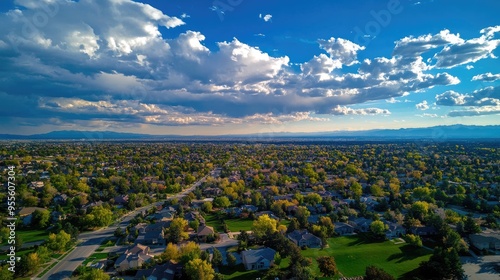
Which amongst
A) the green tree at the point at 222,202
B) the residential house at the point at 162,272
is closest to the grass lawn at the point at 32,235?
the residential house at the point at 162,272

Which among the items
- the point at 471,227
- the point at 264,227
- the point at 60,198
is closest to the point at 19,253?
the point at 60,198

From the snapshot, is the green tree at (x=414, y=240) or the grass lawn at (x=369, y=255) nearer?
the grass lawn at (x=369, y=255)

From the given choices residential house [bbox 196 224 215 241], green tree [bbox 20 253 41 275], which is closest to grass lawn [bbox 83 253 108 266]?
green tree [bbox 20 253 41 275]

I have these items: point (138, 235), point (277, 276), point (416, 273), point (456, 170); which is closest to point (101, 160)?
point (138, 235)

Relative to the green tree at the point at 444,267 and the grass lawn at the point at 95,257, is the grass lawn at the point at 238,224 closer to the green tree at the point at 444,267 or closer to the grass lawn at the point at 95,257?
the grass lawn at the point at 95,257

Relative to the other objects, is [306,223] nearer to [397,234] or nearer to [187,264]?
[397,234]

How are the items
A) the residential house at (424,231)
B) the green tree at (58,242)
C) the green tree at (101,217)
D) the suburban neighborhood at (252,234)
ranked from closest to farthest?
the suburban neighborhood at (252,234), the green tree at (58,242), the residential house at (424,231), the green tree at (101,217)

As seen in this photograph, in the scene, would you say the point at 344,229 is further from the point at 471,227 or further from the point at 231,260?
the point at 231,260
